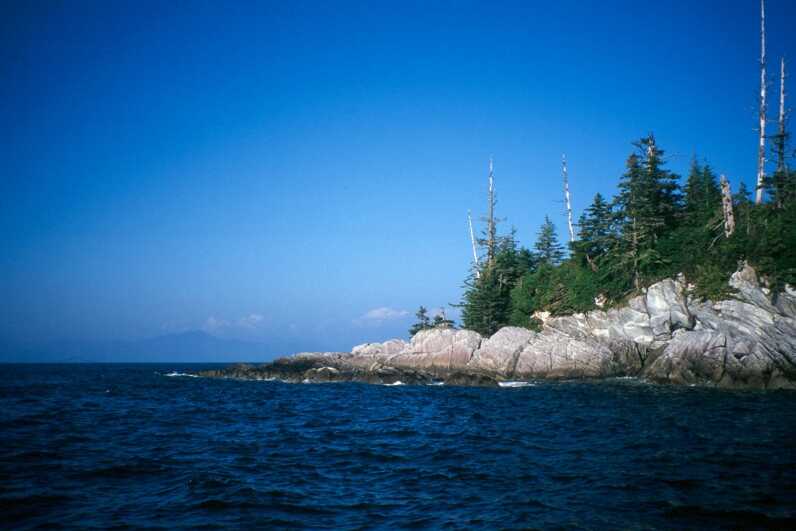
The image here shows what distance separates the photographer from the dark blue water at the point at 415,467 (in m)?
9.38

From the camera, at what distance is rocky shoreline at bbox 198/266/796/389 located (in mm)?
31188

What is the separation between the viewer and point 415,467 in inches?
516

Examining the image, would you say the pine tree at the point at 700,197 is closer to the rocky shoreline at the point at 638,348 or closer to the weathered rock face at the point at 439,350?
the rocky shoreline at the point at 638,348

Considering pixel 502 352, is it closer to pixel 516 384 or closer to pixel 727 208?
pixel 516 384

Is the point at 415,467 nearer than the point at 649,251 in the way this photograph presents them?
Yes

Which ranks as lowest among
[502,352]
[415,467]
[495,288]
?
[415,467]

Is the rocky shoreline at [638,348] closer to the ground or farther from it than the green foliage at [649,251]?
closer to the ground

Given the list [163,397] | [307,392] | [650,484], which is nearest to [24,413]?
[163,397]

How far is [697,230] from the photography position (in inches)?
1641

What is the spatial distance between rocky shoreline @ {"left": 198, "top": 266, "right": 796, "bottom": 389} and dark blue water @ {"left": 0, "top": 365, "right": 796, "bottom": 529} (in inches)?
309

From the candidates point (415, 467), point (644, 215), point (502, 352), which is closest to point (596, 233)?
point (644, 215)

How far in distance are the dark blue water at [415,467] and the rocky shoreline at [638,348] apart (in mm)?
7856

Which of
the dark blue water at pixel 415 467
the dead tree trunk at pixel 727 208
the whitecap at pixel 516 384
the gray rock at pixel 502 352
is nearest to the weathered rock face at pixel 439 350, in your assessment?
the gray rock at pixel 502 352

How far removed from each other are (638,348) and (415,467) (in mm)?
31606
